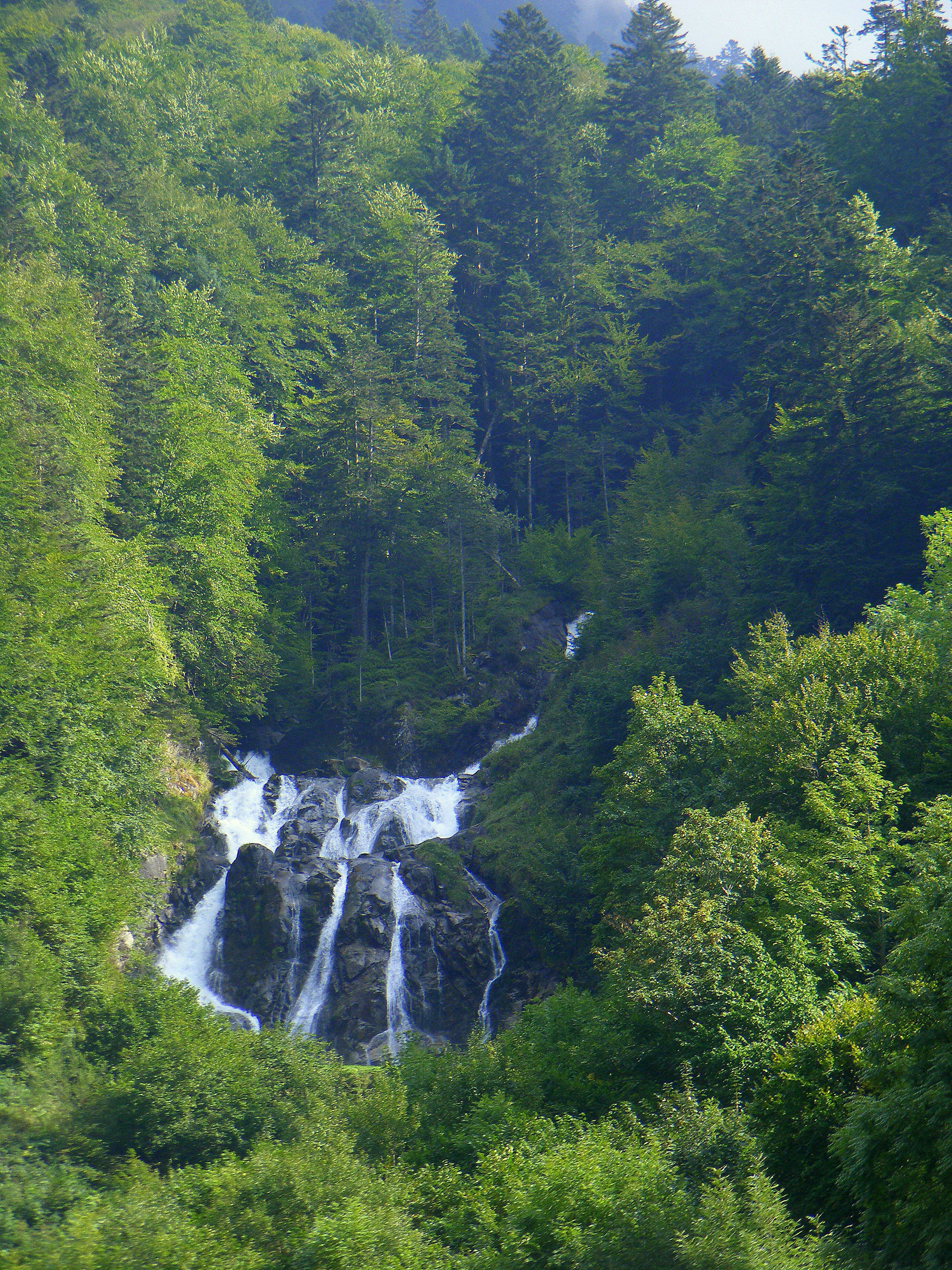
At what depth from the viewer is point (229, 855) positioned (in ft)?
113

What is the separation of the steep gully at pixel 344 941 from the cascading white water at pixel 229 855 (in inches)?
2.0

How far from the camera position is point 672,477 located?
152ft

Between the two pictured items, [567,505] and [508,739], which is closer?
[508,739]

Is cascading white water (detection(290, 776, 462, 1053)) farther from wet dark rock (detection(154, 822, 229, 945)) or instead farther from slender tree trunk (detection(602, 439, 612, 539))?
slender tree trunk (detection(602, 439, 612, 539))

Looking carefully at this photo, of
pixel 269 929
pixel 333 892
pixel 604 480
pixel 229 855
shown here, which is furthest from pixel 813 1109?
pixel 604 480

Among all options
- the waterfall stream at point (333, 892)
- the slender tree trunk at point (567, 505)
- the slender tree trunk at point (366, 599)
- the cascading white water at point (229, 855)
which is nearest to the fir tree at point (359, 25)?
the slender tree trunk at point (567, 505)

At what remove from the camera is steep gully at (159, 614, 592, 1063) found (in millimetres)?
28500

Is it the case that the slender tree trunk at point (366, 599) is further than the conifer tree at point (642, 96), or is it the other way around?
the conifer tree at point (642, 96)

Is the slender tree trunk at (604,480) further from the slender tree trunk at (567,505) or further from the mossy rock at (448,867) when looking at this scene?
the mossy rock at (448,867)

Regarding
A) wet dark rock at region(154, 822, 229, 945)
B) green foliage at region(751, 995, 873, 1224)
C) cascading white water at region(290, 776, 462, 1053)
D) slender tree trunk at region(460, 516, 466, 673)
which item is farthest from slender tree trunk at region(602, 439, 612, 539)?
green foliage at region(751, 995, 873, 1224)

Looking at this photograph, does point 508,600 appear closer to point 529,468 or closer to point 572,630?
point 572,630

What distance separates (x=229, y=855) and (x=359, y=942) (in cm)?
729

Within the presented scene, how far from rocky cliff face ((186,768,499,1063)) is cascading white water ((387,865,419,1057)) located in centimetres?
3

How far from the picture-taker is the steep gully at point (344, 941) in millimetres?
28500
